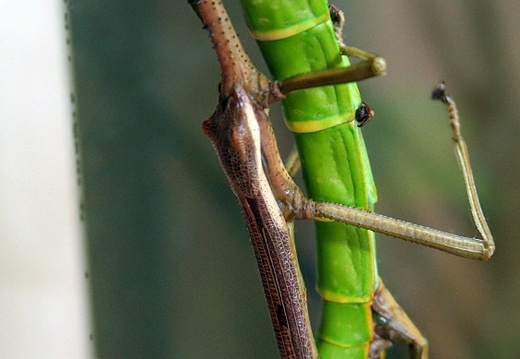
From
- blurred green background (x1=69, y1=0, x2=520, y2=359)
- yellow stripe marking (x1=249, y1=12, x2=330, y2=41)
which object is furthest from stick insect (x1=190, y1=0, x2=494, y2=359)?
blurred green background (x1=69, y1=0, x2=520, y2=359)

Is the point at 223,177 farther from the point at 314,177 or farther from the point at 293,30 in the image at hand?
the point at 293,30

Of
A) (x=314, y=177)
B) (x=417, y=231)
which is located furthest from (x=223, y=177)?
(x=417, y=231)

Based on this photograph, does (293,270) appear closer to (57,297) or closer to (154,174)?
(154,174)

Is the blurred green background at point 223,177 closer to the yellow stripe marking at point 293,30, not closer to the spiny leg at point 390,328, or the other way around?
the spiny leg at point 390,328

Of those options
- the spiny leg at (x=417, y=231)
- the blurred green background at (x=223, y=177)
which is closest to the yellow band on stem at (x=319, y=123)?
the spiny leg at (x=417, y=231)

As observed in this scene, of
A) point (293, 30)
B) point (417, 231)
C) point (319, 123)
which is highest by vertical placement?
point (293, 30)
